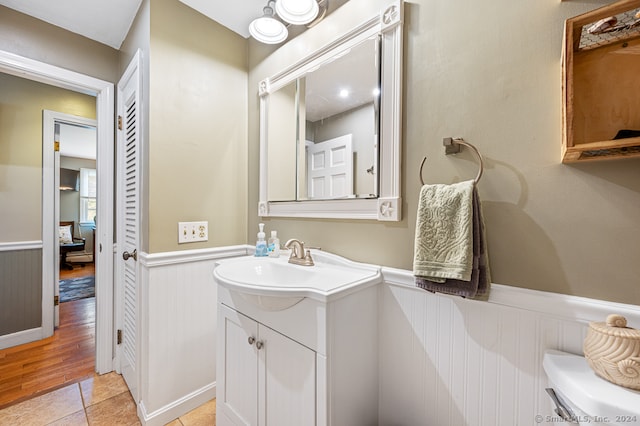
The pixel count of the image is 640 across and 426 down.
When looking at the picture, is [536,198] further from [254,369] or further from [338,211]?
[254,369]

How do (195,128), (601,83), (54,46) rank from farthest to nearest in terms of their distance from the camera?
(54,46), (195,128), (601,83)

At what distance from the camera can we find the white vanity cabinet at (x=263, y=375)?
950mm

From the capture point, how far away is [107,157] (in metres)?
1.85

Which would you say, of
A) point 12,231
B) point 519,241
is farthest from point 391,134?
point 12,231

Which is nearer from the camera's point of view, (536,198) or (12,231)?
(536,198)

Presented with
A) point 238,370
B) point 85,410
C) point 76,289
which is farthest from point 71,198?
point 238,370

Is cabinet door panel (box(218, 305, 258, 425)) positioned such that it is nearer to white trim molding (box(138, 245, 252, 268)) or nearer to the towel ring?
white trim molding (box(138, 245, 252, 268))

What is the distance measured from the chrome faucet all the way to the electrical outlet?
60 cm

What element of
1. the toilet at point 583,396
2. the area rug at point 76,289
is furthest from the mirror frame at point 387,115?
the area rug at point 76,289

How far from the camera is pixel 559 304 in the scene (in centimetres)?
77

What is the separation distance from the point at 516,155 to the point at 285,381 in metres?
1.10

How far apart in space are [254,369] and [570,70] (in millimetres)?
1432

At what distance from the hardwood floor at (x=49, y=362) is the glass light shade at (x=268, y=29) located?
2465mm

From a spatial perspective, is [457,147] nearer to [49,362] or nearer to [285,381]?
[285,381]
